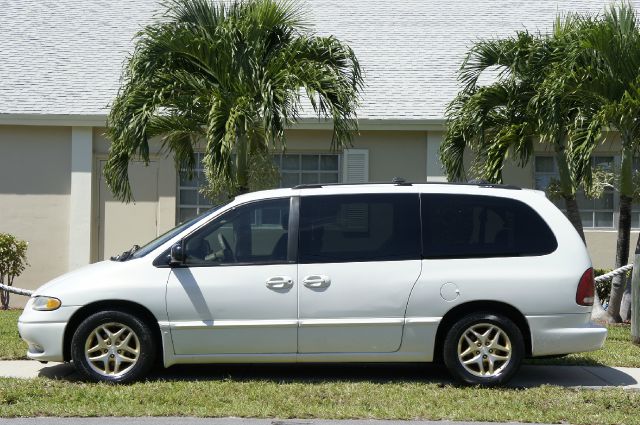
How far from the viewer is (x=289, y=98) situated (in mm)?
11250

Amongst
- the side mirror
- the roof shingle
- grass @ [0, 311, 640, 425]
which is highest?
the roof shingle

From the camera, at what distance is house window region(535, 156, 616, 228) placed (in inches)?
616

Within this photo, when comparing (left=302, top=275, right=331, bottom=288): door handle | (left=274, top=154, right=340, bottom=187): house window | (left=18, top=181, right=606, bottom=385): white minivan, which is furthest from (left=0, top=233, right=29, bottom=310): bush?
(left=302, top=275, right=331, bottom=288): door handle

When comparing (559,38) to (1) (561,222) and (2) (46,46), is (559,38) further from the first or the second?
(2) (46,46)

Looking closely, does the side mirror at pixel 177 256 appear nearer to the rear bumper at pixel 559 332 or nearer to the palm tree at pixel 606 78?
the rear bumper at pixel 559 332

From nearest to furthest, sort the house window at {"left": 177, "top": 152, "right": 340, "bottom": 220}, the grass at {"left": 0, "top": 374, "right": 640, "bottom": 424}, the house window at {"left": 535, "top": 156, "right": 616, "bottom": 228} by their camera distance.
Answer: the grass at {"left": 0, "top": 374, "right": 640, "bottom": 424} → the house window at {"left": 535, "top": 156, "right": 616, "bottom": 228} → the house window at {"left": 177, "top": 152, "right": 340, "bottom": 220}

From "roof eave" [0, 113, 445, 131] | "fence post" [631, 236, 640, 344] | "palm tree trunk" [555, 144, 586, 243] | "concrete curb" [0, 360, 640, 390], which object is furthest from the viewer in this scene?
"roof eave" [0, 113, 445, 131]

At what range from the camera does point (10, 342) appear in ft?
34.0

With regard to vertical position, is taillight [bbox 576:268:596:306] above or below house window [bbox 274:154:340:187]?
below

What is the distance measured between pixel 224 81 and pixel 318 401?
17.3ft

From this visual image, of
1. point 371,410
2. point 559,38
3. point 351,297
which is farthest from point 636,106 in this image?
point 371,410

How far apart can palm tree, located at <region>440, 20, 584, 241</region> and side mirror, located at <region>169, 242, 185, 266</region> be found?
17.5 feet

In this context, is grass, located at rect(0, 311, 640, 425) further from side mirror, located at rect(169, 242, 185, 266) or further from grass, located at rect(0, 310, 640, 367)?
grass, located at rect(0, 310, 640, 367)

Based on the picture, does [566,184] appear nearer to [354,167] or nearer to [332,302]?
[354,167]
